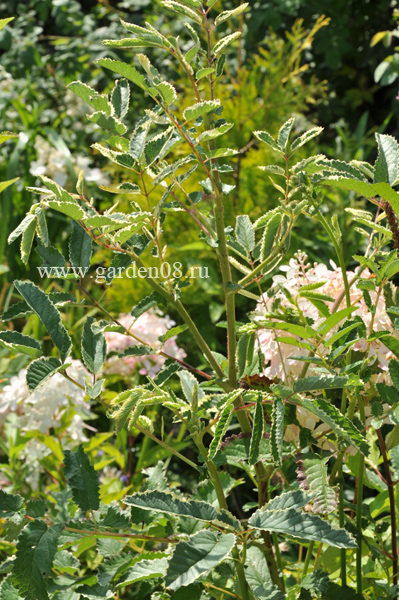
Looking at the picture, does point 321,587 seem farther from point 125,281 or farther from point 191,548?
point 125,281

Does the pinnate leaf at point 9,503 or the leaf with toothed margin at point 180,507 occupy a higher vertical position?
the leaf with toothed margin at point 180,507

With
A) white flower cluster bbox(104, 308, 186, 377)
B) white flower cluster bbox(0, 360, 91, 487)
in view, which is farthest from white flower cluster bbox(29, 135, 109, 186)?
white flower cluster bbox(0, 360, 91, 487)

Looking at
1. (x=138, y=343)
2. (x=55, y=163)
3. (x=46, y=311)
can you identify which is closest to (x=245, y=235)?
(x=46, y=311)

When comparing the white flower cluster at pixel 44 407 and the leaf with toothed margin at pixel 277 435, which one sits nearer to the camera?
the leaf with toothed margin at pixel 277 435

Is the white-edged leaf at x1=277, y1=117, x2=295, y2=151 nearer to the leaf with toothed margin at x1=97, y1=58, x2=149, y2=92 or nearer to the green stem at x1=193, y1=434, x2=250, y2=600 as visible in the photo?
the leaf with toothed margin at x1=97, y1=58, x2=149, y2=92

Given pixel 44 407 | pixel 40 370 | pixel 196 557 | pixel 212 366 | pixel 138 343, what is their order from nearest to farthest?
1. pixel 196 557
2. pixel 40 370
3. pixel 212 366
4. pixel 44 407
5. pixel 138 343

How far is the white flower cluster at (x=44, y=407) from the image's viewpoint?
1.63 m

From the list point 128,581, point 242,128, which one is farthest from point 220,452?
point 242,128

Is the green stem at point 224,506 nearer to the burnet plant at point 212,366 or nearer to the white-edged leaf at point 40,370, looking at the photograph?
the burnet plant at point 212,366

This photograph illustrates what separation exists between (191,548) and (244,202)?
205 cm

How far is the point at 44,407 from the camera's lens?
164cm

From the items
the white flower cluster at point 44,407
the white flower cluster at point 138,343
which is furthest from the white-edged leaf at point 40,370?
the white flower cluster at point 138,343

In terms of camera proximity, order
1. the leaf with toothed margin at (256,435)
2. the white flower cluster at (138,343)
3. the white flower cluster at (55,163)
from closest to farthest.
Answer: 1. the leaf with toothed margin at (256,435)
2. the white flower cluster at (138,343)
3. the white flower cluster at (55,163)

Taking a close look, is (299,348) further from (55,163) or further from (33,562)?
(55,163)
